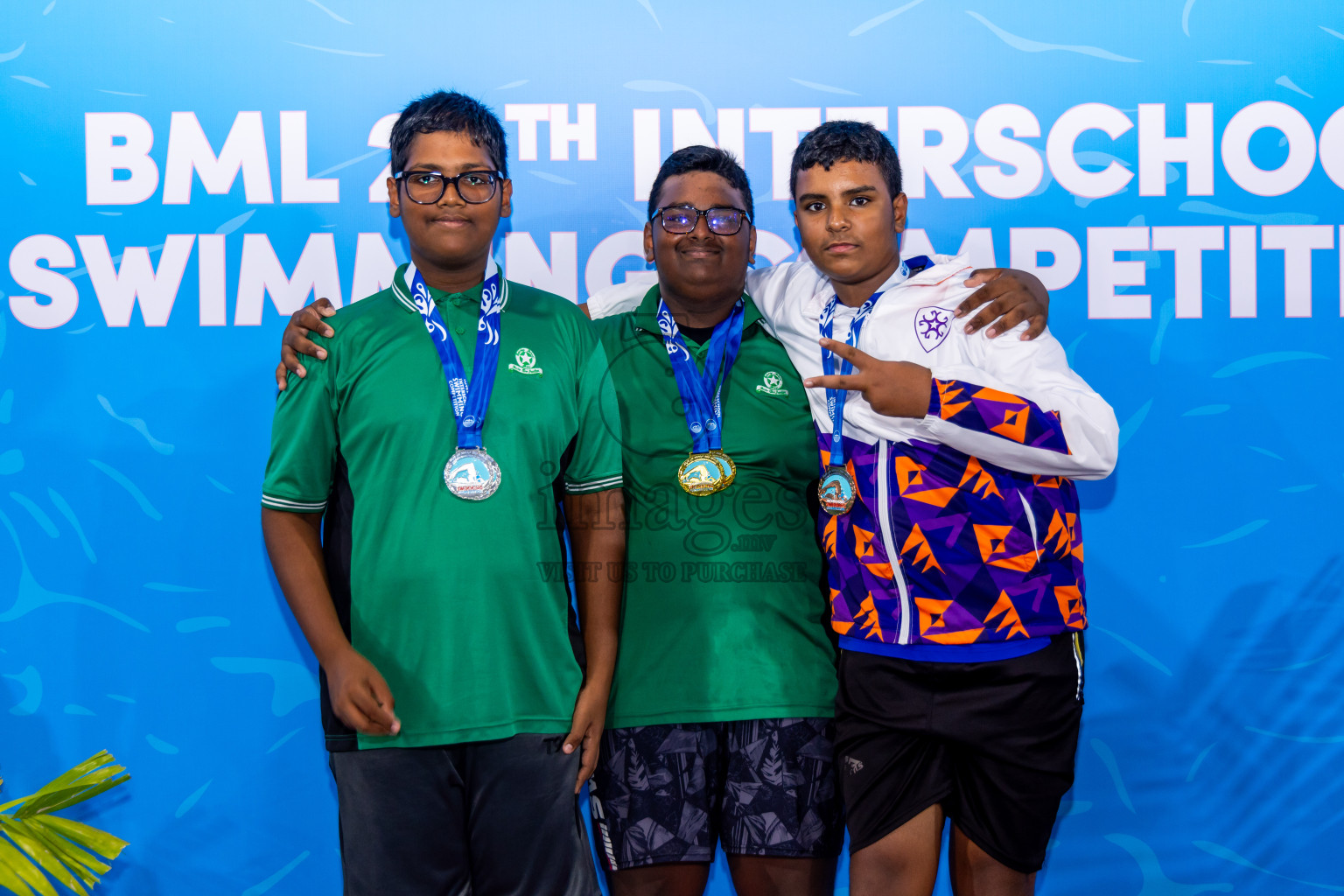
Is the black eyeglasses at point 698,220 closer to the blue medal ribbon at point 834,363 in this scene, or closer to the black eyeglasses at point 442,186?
the blue medal ribbon at point 834,363

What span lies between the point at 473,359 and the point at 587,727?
0.73 m

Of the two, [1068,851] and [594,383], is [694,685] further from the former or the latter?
[1068,851]

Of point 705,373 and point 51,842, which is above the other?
point 705,373

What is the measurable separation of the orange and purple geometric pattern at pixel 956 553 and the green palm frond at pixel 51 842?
1811 mm

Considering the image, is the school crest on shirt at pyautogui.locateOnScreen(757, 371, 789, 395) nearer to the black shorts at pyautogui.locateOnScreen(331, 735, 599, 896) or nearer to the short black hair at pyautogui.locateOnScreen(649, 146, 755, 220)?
the short black hair at pyautogui.locateOnScreen(649, 146, 755, 220)

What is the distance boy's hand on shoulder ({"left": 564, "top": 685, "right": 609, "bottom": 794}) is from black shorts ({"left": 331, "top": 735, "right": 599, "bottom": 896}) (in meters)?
0.02

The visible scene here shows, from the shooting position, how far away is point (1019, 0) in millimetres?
2738

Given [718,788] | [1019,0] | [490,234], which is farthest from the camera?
[1019,0]

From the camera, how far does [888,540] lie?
1.98m

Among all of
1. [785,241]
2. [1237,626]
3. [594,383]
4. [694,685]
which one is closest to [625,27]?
[785,241]

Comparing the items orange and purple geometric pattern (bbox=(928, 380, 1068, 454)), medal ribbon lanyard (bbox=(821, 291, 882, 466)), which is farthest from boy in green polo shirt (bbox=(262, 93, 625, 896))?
orange and purple geometric pattern (bbox=(928, 380, 1068, 454))

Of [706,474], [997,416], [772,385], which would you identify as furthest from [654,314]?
[997,416]

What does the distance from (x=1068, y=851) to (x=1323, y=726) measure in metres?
0.78

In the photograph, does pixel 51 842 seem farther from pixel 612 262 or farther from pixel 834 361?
pixel 834 361
